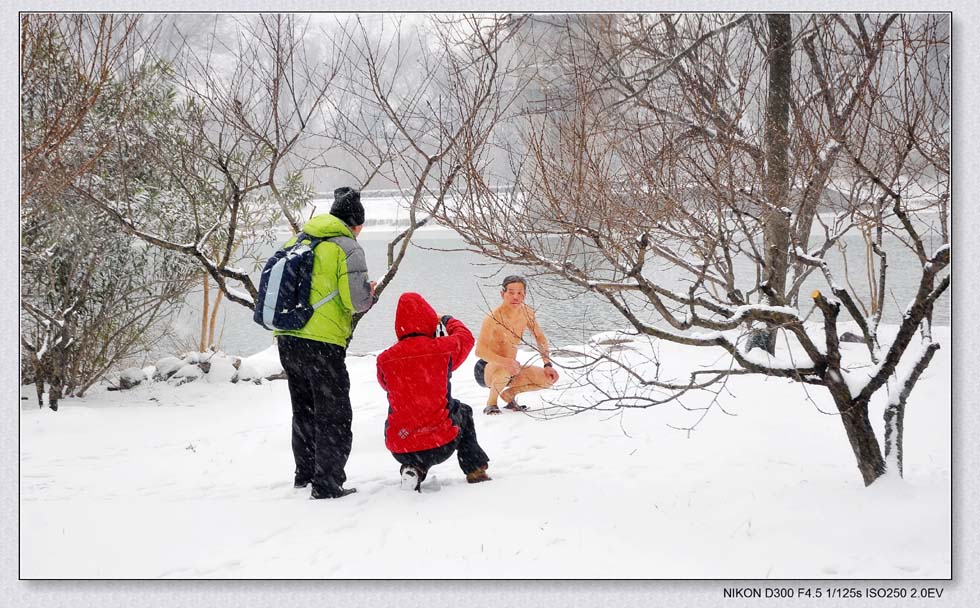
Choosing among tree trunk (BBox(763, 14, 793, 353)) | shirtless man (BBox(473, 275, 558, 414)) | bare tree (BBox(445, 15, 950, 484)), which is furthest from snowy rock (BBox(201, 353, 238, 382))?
tree trunk (BBox(763, 14, 793, 353))

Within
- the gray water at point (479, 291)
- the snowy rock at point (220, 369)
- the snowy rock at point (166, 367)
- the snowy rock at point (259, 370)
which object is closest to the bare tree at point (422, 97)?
the gray water at point (479, 291)

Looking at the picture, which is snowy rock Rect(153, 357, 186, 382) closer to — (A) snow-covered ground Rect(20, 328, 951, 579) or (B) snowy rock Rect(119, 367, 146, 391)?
(B) snowy rock Rect(119, 367, 146, 391)

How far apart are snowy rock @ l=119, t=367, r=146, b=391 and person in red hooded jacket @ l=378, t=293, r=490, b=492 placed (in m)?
3.54

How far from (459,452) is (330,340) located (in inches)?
34.3

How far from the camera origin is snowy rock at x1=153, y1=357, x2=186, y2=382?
5.88 m

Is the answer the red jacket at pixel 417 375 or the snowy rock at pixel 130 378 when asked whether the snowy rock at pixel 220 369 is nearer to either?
the snowy rock at pixel 130 378

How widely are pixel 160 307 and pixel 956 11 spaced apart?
6.31m

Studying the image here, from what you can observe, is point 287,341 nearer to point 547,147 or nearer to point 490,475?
point 490,475

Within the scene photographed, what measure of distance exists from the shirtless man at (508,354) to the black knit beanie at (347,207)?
1.40 meters

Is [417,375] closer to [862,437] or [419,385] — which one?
[419,385]

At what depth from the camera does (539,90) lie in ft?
11.6

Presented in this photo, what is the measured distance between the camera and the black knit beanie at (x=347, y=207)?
314 cm

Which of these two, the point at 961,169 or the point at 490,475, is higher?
the point at 961,169

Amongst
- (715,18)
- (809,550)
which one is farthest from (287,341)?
(715,18)
